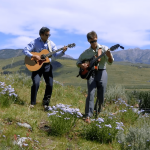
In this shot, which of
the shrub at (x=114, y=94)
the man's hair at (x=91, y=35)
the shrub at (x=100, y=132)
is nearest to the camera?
the shrub at (x=100, y=132)

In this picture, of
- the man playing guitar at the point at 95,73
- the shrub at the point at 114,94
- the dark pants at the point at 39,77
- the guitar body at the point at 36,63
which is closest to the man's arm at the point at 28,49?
the guitar body at the point at 36,63

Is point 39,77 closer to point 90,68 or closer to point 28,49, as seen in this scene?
point 28,49

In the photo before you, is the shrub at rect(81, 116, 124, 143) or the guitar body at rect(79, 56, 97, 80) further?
the guitar body at rect(79, 56, 97, 80)

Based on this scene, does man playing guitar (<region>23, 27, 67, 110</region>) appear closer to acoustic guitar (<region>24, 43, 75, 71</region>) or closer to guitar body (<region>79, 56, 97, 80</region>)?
acoustic guitar (<region>24, 43, 75, 71</region>)

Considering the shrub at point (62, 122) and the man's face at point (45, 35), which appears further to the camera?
the man's face at point (45, 35)

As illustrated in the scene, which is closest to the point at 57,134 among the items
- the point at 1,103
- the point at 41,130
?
the point at 41,130

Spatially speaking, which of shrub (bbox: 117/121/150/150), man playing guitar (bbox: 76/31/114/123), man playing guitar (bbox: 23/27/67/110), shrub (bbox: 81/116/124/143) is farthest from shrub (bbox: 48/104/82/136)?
man playing guitar (bbox: 23/27/67/110)

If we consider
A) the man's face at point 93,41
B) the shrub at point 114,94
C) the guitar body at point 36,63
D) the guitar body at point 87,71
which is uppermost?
the man's face at point 93,41

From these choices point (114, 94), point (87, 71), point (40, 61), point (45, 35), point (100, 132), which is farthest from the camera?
point (114, 94)

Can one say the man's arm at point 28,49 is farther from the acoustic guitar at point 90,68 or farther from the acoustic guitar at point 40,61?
the acoustic guitar at point 90,68

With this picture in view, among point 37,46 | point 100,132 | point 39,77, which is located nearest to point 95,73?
point 100,132

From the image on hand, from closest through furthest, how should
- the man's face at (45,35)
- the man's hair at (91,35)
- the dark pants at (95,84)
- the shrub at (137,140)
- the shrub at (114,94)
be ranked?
the shrub at (137,140)
the man's hair at (91,35)
the dark pants at (95,84)
the man's face at (45,35)
the shrub at (114,94)

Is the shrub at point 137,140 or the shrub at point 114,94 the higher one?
the shrub at point 114,94

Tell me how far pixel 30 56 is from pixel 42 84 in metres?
4.01
